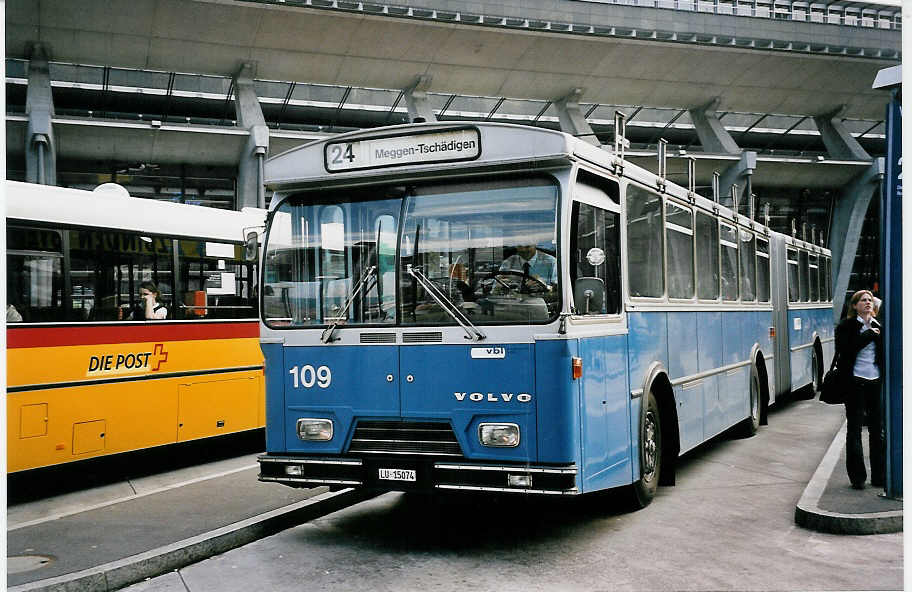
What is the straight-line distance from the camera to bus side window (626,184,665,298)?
752cm

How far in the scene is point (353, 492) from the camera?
835cm

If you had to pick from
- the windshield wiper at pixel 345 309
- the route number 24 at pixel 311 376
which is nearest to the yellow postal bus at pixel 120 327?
the route number 24 at pixel 311 376

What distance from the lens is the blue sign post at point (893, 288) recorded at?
23.7 feet

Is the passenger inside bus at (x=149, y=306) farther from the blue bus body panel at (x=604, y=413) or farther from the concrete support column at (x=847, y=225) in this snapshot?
the concrete support column at (x=847, y=225)

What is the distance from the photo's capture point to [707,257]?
10.4 m

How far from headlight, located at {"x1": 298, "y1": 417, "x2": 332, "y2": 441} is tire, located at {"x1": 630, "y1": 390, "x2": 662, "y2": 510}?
101 inches

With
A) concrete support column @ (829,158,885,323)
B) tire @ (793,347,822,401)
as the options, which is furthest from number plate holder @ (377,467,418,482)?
concrete support column @ (829,158,885,323)

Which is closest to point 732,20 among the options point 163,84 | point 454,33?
point 454,33

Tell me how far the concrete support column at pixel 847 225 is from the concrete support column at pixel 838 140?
141cm

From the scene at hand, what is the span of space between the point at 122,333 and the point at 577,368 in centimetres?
549

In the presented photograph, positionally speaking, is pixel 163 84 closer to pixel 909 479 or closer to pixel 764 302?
pixel 764 302

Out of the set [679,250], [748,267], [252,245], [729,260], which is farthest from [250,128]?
[679,250]

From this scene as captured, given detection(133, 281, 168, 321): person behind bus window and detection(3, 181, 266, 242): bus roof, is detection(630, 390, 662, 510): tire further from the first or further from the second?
detection(133, 281, 168, 321): person behind bus window

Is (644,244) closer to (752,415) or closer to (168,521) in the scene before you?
(168,521)
